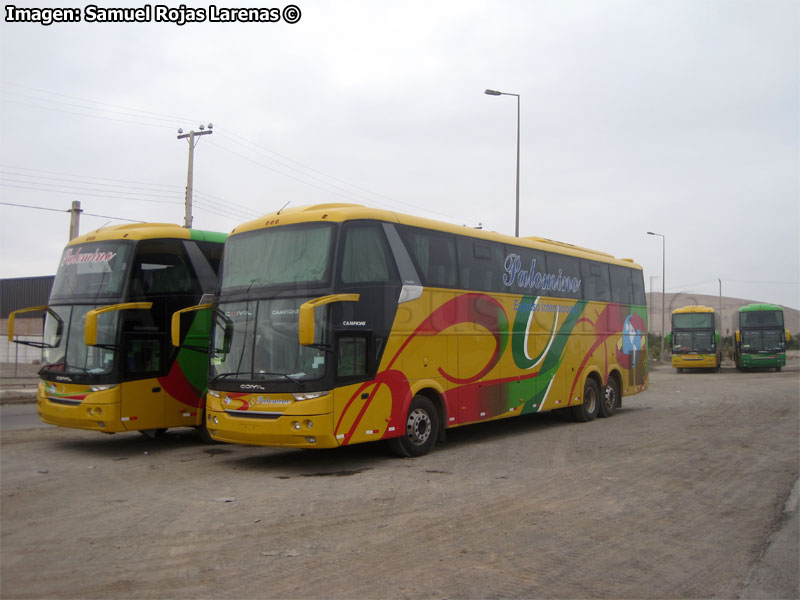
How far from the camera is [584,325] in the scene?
54.5 ft

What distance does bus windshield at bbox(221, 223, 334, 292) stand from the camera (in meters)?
10.2

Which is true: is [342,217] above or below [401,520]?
above

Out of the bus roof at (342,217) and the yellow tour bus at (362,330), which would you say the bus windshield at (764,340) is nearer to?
the yellow tour bus at (362,330)

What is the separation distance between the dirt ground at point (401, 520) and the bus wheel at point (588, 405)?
369 centimetres

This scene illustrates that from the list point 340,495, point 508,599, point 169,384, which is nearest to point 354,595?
point 508,599

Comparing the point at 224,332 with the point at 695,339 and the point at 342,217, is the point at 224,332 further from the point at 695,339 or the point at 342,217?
the point at 695,339

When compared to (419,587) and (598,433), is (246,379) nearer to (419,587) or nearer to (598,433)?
(419,587)

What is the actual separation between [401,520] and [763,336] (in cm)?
3827

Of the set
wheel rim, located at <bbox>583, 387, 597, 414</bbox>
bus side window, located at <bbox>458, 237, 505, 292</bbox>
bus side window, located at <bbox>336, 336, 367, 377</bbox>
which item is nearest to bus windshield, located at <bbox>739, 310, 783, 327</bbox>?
wheel rim, located at <bbox>583, 387, 597, 414</bbox>

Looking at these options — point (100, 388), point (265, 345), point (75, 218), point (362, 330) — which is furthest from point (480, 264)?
point (75, 218)

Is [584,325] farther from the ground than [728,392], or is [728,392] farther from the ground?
[584,325]

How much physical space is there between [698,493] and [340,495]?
13.9ft

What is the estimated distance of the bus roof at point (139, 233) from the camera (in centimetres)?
1221

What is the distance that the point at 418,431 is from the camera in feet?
37.4
